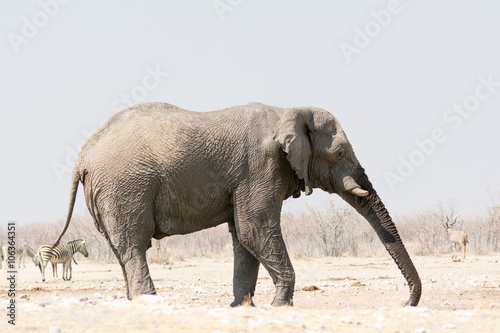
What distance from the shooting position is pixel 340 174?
444 inches

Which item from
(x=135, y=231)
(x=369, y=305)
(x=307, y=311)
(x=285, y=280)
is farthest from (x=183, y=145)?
(x=369, y=305)

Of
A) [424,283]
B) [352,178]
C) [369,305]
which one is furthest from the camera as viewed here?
[424,283]

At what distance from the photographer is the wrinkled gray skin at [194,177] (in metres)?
10.6

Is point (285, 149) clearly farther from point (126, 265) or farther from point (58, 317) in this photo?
point (58, 317)

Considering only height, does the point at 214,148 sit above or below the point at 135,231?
above

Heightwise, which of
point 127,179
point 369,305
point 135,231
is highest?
point 127,179

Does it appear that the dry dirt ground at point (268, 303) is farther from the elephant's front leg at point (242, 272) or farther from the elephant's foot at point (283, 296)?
the elephant's front leg at point (242, 272)

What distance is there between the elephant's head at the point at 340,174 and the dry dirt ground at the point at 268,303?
0.99m

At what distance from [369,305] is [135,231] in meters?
5.45

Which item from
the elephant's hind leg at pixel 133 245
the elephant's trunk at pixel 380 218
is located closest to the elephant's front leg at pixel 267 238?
the elephant's hind leg at pixel 133 245

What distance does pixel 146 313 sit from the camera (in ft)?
26.8

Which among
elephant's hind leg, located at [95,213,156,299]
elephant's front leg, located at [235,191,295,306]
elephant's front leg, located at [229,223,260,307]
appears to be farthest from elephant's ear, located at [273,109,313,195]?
elephant's hind leg, located at [95,213,156,299]

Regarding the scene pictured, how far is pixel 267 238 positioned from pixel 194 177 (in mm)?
1270

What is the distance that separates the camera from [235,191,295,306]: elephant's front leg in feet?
35.0
